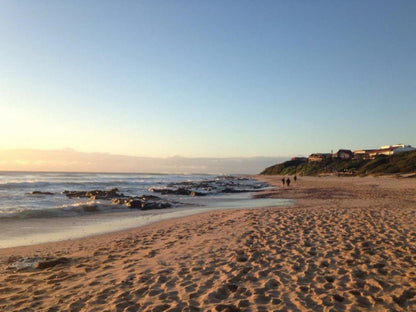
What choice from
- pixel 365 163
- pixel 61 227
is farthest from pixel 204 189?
pixel 365 163

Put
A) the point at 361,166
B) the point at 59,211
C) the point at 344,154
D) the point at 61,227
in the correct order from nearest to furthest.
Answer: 1. the point at 61,227
2. the point at 59,211
3. the point at 361,166
4. the point at 344,154

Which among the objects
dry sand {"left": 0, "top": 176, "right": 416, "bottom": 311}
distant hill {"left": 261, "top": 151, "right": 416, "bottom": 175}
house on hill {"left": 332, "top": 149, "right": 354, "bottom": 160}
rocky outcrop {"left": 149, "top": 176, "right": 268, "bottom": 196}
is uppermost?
house on hill {"left": 332, "top": 149, "right": 354, "bottom": 160}

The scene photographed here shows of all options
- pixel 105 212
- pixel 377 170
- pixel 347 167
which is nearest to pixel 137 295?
pixel 105 212

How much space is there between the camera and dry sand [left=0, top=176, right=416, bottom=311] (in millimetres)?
5066

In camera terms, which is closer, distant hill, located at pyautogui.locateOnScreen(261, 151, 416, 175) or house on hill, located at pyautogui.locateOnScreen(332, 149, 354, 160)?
distant hill, located at pyautogui.locateOnScreen(261, 151, 416, 175)

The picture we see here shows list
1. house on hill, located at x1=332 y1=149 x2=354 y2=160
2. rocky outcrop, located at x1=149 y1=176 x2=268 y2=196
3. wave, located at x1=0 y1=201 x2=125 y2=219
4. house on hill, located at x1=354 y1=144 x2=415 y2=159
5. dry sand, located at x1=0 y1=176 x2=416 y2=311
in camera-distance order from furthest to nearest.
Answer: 1. house on hill, located at x1=332 y1=149 x2=354 y2=160
2. house on hill, located at x1=354 y1=144 x2=415 y2=159
3. rocky outcrop, located at x1=149 y1=176 x2=268 y2=196
4. wave, located at x1=0 y1=201 x2=125 y2=219
5. dry sand, located at x1=0 y1=176 x2=416 y2=311

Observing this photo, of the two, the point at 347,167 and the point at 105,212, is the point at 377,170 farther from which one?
the point at 105,212

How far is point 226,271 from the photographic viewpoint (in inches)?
256

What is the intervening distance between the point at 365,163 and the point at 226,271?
4100 inches

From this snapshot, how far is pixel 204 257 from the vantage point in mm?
7699

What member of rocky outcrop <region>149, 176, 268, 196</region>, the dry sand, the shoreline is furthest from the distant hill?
the dry sand

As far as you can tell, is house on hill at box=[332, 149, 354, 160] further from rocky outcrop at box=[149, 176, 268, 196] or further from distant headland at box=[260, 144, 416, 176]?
rocky outcrop at box=[149, 176, 268, 196]

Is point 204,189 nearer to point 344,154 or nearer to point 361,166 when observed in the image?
point 361,166

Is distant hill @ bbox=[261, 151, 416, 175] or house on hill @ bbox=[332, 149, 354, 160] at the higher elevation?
house on hill @ bbox=[332, 149, 354, 160]
